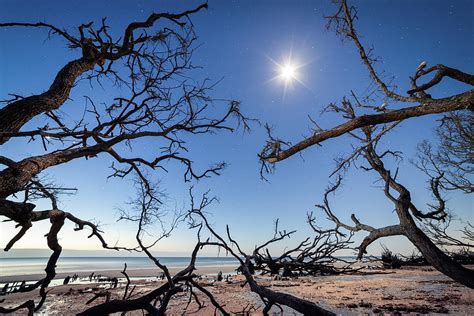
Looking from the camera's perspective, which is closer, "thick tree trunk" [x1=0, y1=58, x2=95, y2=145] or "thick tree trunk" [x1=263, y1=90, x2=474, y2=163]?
"thick tree trunk" [x1=263, y1=90, x2=474, y2=163]

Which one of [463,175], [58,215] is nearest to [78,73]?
[58,215]

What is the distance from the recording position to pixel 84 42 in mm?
4652

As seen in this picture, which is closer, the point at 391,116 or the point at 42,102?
the point at 391,116

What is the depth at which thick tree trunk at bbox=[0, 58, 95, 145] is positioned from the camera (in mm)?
3350

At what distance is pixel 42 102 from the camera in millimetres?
3723

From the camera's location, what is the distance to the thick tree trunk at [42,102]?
11.0 ft

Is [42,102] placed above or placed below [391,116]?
above

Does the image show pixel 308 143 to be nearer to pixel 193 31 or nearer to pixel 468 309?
pixel 193 31

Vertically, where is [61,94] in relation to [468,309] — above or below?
above

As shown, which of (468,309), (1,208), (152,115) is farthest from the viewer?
(468,309)

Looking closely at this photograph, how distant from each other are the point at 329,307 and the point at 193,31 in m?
8.93

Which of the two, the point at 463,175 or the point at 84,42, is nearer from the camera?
the point at 84,42

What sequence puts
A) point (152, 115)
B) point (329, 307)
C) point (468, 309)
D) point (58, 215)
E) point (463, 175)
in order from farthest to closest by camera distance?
point (463, 175) → point (329, 307) → point (468, 309) → point (152, 115) → point (58, 215)

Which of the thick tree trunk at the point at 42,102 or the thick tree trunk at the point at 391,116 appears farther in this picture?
the thick tree trunk at the point at 42,102
